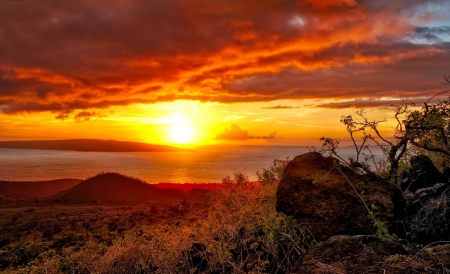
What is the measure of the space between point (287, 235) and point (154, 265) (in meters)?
2.74

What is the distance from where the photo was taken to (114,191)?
31.9 m

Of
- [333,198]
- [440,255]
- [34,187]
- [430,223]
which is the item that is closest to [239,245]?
[333,198]

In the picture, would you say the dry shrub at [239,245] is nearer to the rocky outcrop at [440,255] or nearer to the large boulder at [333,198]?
the large boulder at [333,198]

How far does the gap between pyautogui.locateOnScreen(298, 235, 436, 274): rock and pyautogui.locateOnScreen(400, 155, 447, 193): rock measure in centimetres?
341

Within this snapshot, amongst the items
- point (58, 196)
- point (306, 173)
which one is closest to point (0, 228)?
point (58, 196)

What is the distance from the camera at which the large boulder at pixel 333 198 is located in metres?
5.82

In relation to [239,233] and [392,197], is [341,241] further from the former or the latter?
[239,233]

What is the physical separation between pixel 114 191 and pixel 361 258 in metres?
30.3

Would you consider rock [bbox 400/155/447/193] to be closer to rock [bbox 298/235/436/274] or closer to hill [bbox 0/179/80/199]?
rock [bbox 298/235/436/274]

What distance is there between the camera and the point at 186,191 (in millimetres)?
33656

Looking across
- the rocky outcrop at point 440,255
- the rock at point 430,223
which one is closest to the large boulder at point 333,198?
the rock at point 430,223

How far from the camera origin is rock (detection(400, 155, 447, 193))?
24.3ft

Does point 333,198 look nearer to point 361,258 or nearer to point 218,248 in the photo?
point 361,258

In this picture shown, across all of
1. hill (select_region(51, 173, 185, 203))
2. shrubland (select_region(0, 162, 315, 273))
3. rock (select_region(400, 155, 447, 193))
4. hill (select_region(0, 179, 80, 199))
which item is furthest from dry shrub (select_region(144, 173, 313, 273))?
hill (select_region(0, 179, 80, 199))
